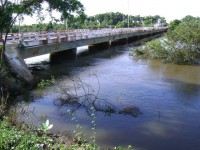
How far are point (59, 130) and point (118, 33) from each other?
43.1 m

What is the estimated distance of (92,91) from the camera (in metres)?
17.7

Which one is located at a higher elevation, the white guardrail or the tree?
the tree

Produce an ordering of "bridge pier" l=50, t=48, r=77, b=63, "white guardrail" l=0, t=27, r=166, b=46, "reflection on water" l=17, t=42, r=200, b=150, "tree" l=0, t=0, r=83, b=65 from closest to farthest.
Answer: "reflection on water" l=17, t=42, r=200, b=150, "tree" l=0, t=0, r=83, b=65, "white guardrail" l=0, t=27, r=166, b=46, "bridge pier" l=50, t=48, r=77, b=63

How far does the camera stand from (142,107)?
14.8 metres

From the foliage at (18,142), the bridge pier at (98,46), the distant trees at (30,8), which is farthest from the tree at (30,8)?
the bridge pier at (98,46)

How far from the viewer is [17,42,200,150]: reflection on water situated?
11.2 metres

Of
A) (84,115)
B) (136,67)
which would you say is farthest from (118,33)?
(84,115)

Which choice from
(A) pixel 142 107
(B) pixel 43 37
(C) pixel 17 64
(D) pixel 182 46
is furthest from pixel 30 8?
(D) pixel 182 46

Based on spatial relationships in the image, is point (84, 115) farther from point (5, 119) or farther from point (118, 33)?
point (118, 33)

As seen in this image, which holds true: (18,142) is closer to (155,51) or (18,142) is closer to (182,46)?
(182,46)

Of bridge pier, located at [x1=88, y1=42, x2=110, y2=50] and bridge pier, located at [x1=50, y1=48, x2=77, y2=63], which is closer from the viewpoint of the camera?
bridge pier, located at [x1=50, y1=48, x2=77, y2=63]

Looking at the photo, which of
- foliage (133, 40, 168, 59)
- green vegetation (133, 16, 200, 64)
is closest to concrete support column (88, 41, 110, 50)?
foliage (133, 40, 168, 59)

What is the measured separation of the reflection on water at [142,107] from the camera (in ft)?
36.6

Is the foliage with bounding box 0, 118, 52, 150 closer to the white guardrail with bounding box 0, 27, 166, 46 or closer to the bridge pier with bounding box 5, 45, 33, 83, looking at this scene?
the bridge pier with bounding box 5, 45, 33, 83
